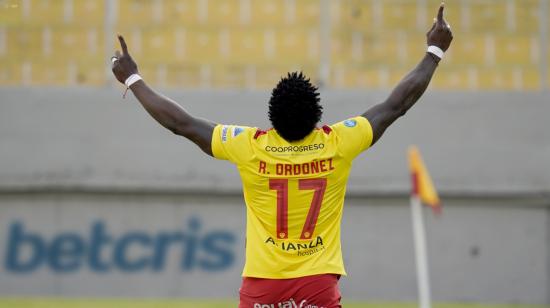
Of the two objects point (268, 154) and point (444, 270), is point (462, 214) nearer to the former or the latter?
point (444, 270)

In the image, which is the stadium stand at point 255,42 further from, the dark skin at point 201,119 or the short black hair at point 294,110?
the short black hair at point 294,110

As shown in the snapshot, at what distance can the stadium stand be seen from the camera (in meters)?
16.2

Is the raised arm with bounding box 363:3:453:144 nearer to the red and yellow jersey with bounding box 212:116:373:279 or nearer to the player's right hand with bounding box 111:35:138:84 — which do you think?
the red and yellow jersey with bounding box 212:116:373:279

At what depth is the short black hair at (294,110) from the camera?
610 cm

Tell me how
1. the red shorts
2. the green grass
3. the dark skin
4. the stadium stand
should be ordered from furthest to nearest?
the stadium stand
the green grass
the dark skin
the red shorts

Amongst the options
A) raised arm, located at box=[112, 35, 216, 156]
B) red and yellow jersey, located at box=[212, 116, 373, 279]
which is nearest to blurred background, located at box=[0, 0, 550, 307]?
raised arm, located at box=[112, 35, 216, 156]

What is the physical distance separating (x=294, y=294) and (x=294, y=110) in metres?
0.93

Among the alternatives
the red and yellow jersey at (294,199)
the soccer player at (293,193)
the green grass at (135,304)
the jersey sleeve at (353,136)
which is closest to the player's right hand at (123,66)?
the soccer player at (293,193)

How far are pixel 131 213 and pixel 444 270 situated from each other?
4.26m

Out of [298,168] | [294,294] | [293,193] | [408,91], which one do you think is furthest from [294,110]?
[294,294]

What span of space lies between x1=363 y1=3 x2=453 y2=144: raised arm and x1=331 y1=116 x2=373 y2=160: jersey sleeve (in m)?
0.06

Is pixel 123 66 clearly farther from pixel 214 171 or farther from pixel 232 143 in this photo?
pixel 214 171

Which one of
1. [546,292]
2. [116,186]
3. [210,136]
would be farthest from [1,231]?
[210,136]

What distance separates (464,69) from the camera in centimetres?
1636
